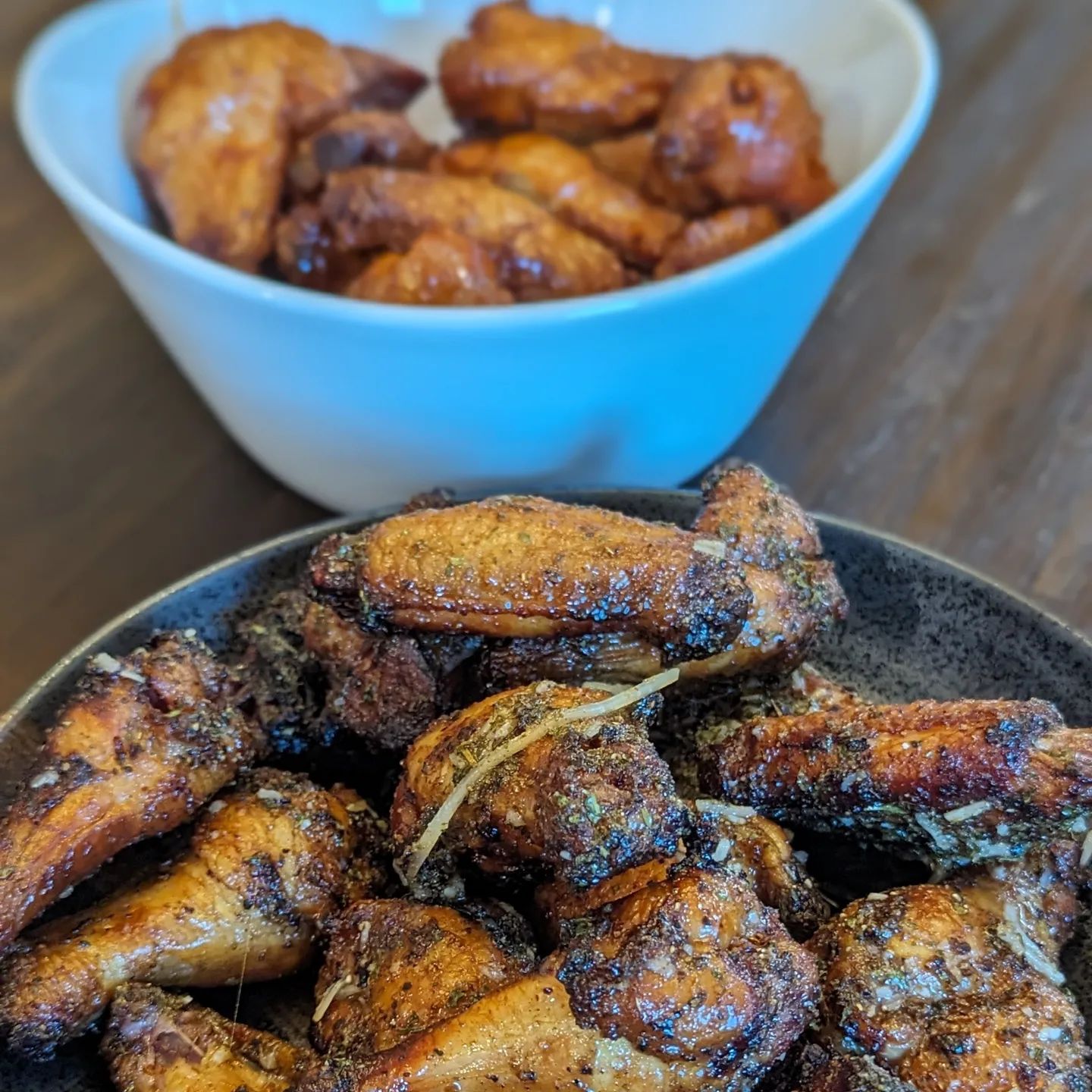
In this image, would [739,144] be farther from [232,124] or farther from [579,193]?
[232,124]

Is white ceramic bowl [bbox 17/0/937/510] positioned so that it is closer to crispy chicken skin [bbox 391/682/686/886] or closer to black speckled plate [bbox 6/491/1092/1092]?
black speckled plate [bbox 6/491/1092/1092]

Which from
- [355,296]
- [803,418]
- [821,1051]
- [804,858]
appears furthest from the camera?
[803,418]

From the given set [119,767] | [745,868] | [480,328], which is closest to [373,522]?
[480,328]

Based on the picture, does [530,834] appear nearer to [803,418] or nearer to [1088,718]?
[1088,718]

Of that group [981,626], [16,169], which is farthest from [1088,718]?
[16,169]

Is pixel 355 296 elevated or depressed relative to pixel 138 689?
elevated

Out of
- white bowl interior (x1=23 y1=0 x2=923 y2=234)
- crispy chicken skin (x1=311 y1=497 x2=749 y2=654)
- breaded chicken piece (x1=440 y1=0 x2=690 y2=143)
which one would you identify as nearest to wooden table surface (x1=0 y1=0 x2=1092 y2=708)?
white bowl interior (x1=23 y1=0 x2=923 y2=234)

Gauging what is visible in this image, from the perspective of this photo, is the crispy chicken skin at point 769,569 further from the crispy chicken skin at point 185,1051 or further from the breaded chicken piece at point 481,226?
the crispy chicken skin at point 185,1051
